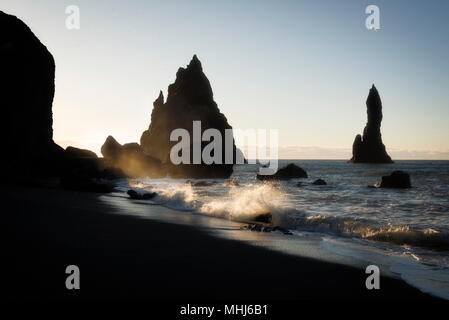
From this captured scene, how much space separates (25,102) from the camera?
1373 inches

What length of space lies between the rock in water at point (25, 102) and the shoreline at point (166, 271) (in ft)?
94.5

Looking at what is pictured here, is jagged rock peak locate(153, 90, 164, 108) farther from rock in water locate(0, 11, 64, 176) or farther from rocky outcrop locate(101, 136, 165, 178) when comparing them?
rock in water locate(0, 11, 64, 176)

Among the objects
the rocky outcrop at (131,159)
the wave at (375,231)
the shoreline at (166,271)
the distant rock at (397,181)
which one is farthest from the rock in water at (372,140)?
the shoreline at (166,271)

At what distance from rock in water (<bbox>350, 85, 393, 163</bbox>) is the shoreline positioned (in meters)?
157

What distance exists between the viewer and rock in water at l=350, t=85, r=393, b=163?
146m

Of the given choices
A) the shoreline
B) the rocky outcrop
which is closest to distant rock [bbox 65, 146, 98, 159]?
the rocky outcrop

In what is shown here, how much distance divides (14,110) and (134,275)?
1453 inches

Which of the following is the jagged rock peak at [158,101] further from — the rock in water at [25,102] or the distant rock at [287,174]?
the distant rock at [287,174]

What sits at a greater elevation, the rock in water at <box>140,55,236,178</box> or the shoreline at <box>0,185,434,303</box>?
the rock in water at <box>140,55,236,178</box>

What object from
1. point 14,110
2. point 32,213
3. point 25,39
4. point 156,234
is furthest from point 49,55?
Answer: point 156,234

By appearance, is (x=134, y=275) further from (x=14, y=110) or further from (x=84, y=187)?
(x=14, y=110)

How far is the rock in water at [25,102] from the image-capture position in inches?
1270

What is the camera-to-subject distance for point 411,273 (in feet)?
17.3

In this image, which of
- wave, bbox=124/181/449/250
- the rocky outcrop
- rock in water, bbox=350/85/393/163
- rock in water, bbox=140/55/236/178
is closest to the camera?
wave, bbox=124/181/449/250
